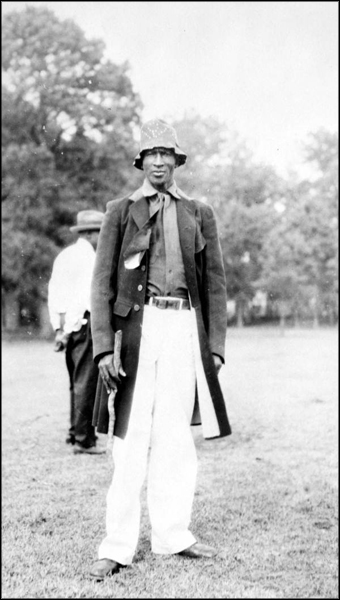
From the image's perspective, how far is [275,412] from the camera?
10039 millimetres

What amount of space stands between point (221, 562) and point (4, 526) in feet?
3.86

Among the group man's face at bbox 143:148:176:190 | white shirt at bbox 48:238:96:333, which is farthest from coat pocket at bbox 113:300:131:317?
white shirt at bbox 48:238:96:333

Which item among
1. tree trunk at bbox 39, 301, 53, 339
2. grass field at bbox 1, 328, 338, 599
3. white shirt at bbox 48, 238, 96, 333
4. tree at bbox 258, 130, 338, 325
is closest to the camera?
grass field at bbox 1, 328, 338, 599

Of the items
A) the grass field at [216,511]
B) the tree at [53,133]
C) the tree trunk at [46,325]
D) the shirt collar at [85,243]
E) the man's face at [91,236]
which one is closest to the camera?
the grass field at [216,511]

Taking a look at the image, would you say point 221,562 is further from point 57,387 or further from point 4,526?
point 57,387

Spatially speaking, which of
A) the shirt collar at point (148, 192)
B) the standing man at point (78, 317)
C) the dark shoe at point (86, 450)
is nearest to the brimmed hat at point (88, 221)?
the standing man at point (78, 317)

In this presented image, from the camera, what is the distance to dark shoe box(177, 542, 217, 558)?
3531 millimetres

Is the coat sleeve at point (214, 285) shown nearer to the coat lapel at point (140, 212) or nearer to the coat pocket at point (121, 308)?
the coat lapel at point (140, 212)

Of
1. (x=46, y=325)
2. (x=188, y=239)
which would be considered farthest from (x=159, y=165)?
(x=46, y=325)

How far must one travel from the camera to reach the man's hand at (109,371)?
11.3 feet

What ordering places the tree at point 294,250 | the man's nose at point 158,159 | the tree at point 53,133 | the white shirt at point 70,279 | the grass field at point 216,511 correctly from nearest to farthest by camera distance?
the grass field at point 216,511 → the man's nose at point 158,159 → the white shirt at point 70,279 → the tree at point 53,133 → the tree at point 294,250

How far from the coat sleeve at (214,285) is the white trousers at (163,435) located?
11cm

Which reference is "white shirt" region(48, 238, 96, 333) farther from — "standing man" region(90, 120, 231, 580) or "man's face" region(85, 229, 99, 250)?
"standing man" region(90, 120, 231, 580)

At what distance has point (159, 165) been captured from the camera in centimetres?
341
